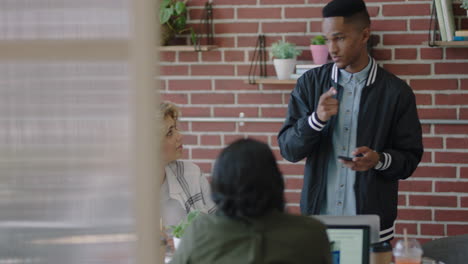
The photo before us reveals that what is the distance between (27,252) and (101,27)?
0.27 metres

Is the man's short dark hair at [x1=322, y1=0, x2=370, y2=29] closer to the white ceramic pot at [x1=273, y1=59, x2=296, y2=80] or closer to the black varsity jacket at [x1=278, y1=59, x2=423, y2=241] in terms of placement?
the black varsity jacket at [x1=278, y1=59, x2=423, y2=241]

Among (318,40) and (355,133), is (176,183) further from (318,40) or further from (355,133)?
(318,40)

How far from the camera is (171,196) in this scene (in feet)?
8.54

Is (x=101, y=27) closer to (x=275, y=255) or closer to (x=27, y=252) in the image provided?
(x=27, y=252)

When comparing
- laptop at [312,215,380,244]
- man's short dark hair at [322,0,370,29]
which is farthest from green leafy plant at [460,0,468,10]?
laptop at [312,215,380,244]

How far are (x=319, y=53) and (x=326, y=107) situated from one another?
95cm

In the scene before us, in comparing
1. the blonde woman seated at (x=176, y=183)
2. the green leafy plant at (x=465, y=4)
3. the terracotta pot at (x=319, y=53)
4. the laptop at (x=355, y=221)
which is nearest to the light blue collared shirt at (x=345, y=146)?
the blonde woman seated at (x=176, y=183)

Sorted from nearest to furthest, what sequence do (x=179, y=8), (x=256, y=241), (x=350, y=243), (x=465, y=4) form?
(x=256, y=241), (x=350, y=243), (x=465, y=4), (x=179, y=8)

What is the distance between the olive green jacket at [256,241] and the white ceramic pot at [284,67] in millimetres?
1756

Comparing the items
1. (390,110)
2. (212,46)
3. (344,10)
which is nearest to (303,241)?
(390,110)

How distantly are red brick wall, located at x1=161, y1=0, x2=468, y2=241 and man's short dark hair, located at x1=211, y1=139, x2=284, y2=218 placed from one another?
72.7 inches

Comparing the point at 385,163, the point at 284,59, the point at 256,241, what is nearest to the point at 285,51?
the point at 284,59

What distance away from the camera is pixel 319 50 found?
3.23 m

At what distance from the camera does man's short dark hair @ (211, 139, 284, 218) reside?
1566mm
